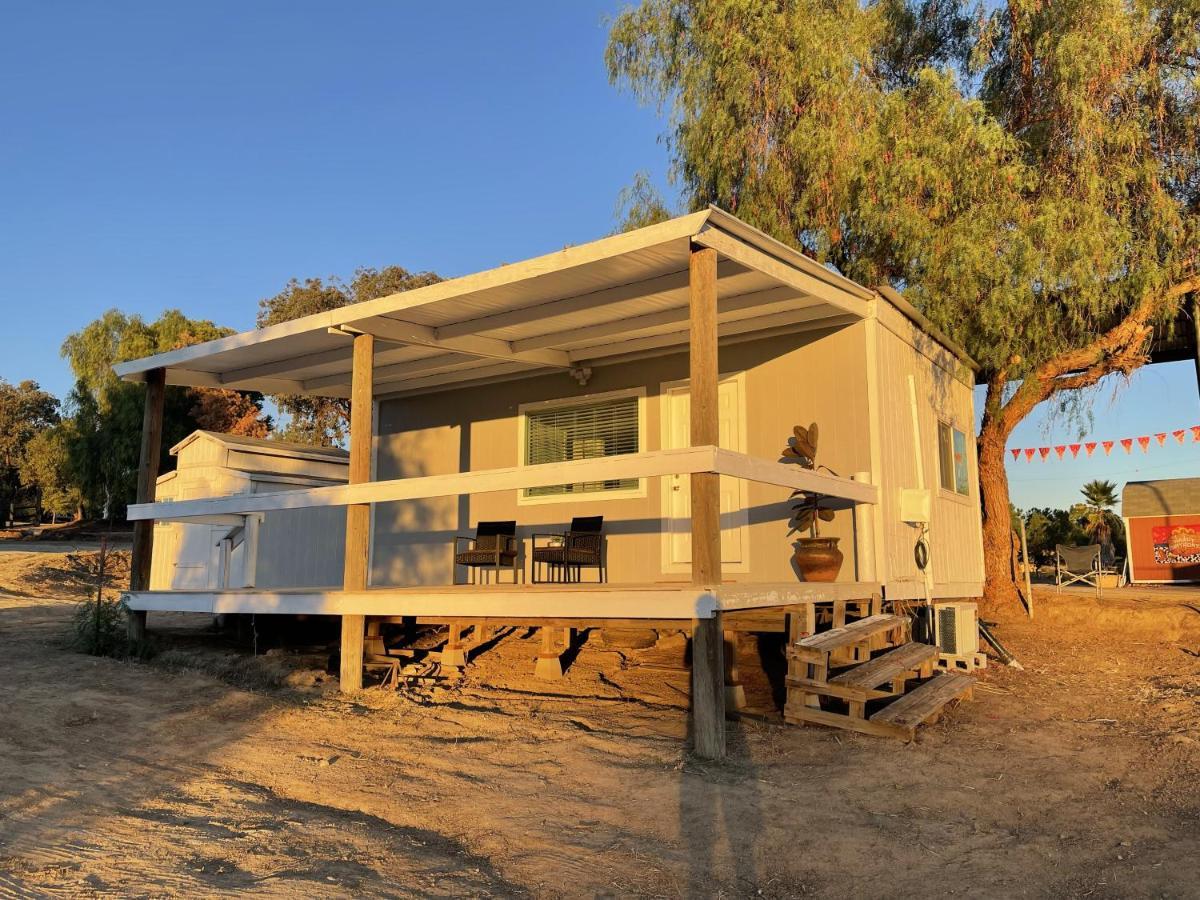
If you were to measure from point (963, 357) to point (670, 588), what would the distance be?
607cm

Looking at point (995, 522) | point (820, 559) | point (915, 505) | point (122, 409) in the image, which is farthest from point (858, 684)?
point (122, 409)

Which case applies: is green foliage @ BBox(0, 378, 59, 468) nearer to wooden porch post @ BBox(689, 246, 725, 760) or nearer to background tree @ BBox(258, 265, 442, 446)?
background tree @ BBox(258, 265, 442, 446)

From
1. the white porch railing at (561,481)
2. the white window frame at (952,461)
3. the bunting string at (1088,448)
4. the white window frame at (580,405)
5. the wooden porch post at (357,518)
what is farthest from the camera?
the bunting string at (1088,448)

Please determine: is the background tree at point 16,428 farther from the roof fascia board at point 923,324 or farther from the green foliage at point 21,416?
the roof fascia board at point 923,324

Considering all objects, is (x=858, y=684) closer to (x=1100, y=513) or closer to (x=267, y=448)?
(x=267, y=448)

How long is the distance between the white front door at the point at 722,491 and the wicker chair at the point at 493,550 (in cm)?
157

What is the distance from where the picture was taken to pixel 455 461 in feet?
35.6

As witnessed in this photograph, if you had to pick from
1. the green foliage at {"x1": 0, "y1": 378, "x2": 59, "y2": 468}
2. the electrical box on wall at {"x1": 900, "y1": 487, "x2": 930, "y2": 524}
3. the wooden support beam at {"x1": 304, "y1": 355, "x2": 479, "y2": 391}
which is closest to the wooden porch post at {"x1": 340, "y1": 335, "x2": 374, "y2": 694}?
the wooden support beam at {"x1": 304, "y1": 355, "x2": 479, "y2": 391}

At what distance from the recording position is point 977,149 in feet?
35.6

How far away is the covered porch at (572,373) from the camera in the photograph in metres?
5.95

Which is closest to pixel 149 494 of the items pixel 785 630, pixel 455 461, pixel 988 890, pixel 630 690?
pixel 455 461

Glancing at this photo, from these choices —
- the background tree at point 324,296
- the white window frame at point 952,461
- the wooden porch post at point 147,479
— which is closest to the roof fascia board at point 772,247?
the white window frame at point 952,461

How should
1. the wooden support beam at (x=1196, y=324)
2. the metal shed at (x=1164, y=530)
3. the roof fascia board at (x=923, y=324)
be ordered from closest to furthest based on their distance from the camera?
the roof fascia board at (x=923, y=324) < the wooden support beam at (x=1196, y=324) < the metal shed at (x=1164, y=530)

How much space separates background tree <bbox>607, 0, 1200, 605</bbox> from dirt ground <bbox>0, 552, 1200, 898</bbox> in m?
4.50
